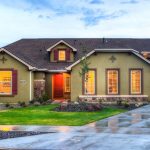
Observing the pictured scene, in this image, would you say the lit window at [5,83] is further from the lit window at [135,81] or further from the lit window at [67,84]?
the lit window at [135,81]

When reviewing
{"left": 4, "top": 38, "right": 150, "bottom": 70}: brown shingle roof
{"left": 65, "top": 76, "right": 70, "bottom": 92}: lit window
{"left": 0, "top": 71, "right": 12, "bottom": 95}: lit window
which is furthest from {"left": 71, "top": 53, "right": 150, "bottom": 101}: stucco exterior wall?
{"left": 4, "top": 38, "right": 150, "bottom": 70}: brown shingle roof

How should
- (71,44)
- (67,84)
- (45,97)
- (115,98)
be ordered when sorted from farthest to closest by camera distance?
(71,44) < (67,84) < (45,97) < (115,98)

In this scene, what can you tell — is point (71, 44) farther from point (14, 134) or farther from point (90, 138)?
point (90, 138)

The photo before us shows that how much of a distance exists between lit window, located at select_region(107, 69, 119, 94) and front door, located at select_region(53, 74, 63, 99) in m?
5.83

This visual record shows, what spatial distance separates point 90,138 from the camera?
15.1m

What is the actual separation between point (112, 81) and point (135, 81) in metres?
1.81

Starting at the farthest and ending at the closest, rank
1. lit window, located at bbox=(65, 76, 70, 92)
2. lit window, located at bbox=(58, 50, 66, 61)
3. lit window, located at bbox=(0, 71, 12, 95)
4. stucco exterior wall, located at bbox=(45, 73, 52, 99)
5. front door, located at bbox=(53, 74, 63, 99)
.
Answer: lit window, located at bbox=(58, 50, 66, 61) → front door, located at bbox=(53, 74, 63, 99) → lit window, located at bbox=(65, 76, 70, 92) → stucco exterior wall, located at bbox=(45, 73, 52, 99) → lit window, located at bbox=(0, 71, 12, 95)

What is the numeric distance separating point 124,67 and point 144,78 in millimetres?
1785

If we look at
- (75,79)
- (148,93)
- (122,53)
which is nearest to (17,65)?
(75,79)

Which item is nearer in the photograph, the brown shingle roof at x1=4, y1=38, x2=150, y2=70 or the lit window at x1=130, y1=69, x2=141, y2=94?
the lit window at x1=130, y1=69, x2=141, y2=94

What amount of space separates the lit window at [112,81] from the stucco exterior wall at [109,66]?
0.34 m

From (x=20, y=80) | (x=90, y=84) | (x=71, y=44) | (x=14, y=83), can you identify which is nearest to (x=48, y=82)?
(x=20, y=80)

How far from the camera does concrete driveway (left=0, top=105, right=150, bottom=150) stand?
13562 millimetres

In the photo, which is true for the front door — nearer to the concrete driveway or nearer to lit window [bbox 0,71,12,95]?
lit window [bbox 0,71,12,95]
